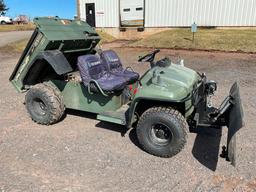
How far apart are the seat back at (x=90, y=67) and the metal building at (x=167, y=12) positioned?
13.0 meters

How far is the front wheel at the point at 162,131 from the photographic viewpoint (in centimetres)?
352

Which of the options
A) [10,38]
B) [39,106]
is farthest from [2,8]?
[39,106]

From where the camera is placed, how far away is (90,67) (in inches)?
179

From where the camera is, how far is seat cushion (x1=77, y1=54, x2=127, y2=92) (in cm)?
434

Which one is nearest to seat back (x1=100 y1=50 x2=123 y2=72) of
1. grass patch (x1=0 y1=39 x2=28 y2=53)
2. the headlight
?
the headlight

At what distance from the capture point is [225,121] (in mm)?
3785

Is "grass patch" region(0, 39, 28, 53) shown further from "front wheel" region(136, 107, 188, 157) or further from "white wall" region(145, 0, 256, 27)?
"front wheel" region(136, 107, 188, 157)

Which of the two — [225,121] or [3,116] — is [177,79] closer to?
[225,121]

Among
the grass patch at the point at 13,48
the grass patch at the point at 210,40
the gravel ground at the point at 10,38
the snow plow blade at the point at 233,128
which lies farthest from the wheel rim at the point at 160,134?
the gravel ground at the point at 10,38

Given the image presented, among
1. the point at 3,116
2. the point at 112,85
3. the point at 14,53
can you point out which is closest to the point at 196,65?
the point at 112,85

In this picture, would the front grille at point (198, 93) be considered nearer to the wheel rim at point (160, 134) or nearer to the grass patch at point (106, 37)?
the wheel rim at point (160, 134)

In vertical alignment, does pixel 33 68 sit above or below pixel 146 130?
above

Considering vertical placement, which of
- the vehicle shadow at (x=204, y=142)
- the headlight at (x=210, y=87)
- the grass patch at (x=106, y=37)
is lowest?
the grass patch at (x=106, y=37)

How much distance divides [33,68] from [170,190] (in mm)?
3178
